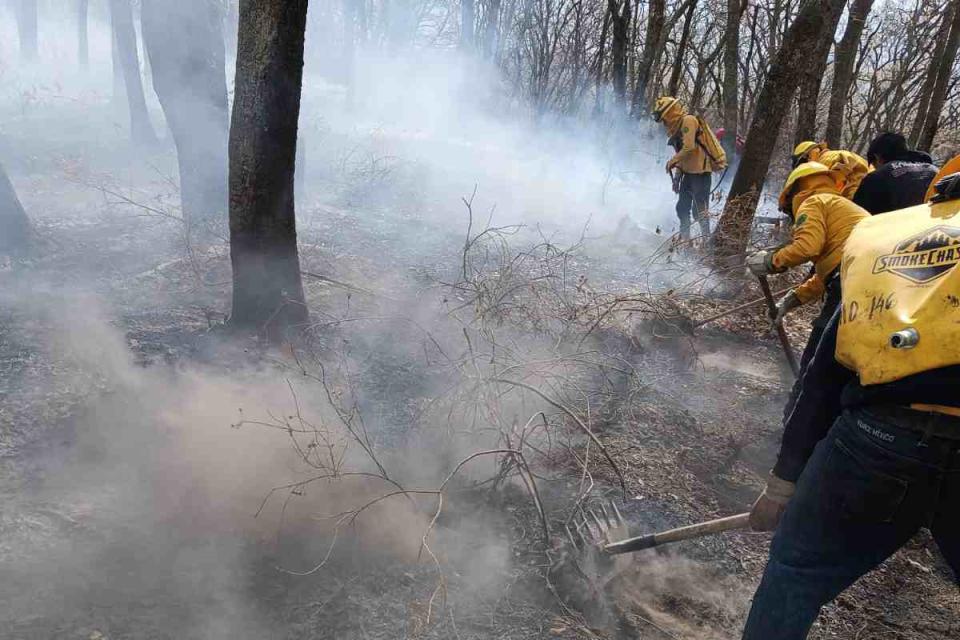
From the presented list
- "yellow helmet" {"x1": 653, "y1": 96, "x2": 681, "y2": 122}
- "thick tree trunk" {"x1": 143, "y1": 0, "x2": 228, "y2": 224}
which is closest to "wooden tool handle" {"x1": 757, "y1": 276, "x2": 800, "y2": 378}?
"yellow helmet" {"x1": 653, "y1": 96, "x2": 681, "y2": 122}

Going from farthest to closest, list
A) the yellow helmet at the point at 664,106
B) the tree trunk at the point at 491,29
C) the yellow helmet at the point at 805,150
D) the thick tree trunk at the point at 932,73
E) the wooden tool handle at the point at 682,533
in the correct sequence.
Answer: the tree trunk at the point at 491,29 < the thick tree trunk at the point at 932,73 < the yellow helmet at the point at 664,106 < the yellow helmet at the point at 805,150 < the wooden tool handle at the point at 682,533

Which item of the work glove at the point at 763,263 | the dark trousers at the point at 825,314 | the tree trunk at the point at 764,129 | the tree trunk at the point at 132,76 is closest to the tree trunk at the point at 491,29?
the tree trunk at the point at 132,76

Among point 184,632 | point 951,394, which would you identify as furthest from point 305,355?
point 951,394

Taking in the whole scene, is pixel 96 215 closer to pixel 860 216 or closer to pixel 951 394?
pixel 860 216

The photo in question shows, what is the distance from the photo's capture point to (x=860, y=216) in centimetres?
327

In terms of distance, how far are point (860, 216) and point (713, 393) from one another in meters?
1.54

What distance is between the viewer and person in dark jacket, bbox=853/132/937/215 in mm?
3328

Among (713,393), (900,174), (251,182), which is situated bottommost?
(713,393)

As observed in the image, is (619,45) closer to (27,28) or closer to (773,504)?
(773,504)

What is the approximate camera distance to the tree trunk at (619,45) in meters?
9.97

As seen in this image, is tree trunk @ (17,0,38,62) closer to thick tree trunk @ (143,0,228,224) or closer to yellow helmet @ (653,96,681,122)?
thick tree trunk @ (143,0,228,224)

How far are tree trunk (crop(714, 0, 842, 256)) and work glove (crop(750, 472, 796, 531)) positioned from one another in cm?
397

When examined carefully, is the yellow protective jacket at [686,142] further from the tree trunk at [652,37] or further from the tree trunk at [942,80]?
the tree trunk at [942,80]

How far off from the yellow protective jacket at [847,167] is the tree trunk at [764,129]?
53.0 inches
